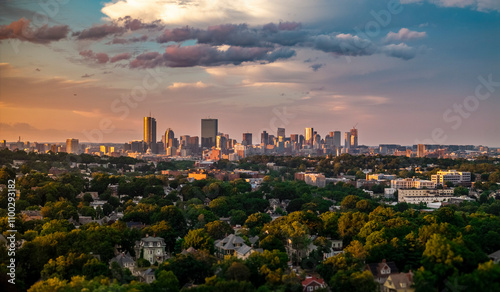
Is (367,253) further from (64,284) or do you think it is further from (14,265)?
(14,265)

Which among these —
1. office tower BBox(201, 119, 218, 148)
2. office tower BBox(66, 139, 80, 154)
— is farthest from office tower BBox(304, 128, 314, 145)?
office tower BBox(66, 139, 80, 154)

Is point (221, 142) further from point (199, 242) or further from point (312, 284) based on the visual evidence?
point (312, 284)

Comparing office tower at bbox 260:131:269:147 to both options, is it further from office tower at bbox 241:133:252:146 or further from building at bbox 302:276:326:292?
building at bbox 302:276:326:292

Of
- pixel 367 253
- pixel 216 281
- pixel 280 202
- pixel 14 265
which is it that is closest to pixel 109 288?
pixel 216 281

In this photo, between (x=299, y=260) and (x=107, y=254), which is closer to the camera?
(x=107, y=254)

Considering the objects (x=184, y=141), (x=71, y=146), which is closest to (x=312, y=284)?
(x=71, y=146)

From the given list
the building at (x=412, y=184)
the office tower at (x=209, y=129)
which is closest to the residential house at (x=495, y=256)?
the building at (x=412, y=184)

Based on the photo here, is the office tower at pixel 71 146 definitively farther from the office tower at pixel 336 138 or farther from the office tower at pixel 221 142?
the office tower at pixel 336 138
